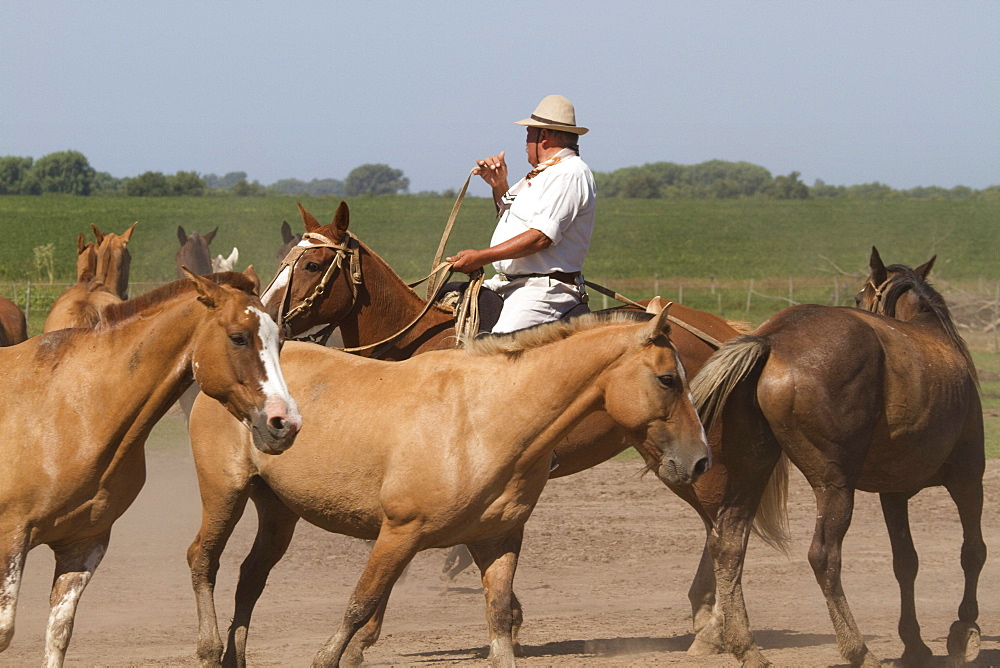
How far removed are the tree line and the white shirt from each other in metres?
66.0

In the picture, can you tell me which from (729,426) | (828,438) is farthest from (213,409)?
(828,438)

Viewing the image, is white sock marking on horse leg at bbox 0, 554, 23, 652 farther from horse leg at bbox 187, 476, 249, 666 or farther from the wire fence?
the wire fence

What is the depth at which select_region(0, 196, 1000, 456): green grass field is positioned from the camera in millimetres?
40438

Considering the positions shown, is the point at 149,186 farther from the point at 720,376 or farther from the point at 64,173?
the point at 720,376

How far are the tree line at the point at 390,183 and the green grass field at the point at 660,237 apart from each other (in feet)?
21.1

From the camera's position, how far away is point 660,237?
58656mm

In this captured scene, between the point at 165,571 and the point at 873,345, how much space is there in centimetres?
508

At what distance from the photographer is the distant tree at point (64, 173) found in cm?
7412

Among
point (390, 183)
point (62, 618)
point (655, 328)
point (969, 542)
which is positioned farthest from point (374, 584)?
point (390, 183)

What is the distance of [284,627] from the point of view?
21.5ft

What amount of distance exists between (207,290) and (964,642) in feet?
14.5

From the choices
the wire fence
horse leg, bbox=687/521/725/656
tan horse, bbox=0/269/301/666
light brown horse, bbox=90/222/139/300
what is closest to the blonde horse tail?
horse leg, bbox=687/521/725/656

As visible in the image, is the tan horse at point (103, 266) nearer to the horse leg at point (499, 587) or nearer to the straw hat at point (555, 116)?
the straw hat at point (555, 116)

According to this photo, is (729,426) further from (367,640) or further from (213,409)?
(213,409)
